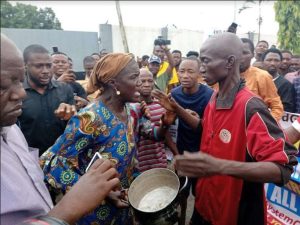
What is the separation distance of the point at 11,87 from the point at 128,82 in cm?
126

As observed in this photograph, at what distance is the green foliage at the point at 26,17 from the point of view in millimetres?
38812

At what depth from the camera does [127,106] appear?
2.51m

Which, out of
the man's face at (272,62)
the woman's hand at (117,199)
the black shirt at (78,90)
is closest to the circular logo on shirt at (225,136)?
the woman's hand at (117,199)

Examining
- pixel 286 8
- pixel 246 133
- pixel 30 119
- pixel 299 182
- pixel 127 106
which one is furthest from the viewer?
pixel 286 8

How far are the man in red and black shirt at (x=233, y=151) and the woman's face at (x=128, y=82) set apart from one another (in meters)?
0.54

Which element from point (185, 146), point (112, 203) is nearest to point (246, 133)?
point (112, 203)

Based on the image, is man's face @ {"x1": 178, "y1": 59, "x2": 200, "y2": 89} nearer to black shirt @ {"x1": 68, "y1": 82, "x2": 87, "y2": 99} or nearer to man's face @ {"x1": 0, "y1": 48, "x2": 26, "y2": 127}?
black shirt @ {"x1": 68, "y1": 82, "x2": 87, "y2": 99}

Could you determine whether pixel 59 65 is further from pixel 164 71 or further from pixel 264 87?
pixel 264 87

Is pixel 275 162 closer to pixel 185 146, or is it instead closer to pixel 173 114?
pixel 173 114

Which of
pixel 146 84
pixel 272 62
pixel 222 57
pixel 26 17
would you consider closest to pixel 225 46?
pixel 222 57

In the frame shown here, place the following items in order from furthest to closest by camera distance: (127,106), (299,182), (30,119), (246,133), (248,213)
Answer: (30,119) → (299,182) → (127,106) → (248,213) → (246,133)

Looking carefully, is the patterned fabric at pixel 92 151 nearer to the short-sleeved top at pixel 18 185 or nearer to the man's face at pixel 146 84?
the short-sleeved top at pixel 18 185

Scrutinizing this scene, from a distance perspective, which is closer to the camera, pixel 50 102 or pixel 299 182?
pixel 299 182

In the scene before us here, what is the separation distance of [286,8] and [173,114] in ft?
48.3
